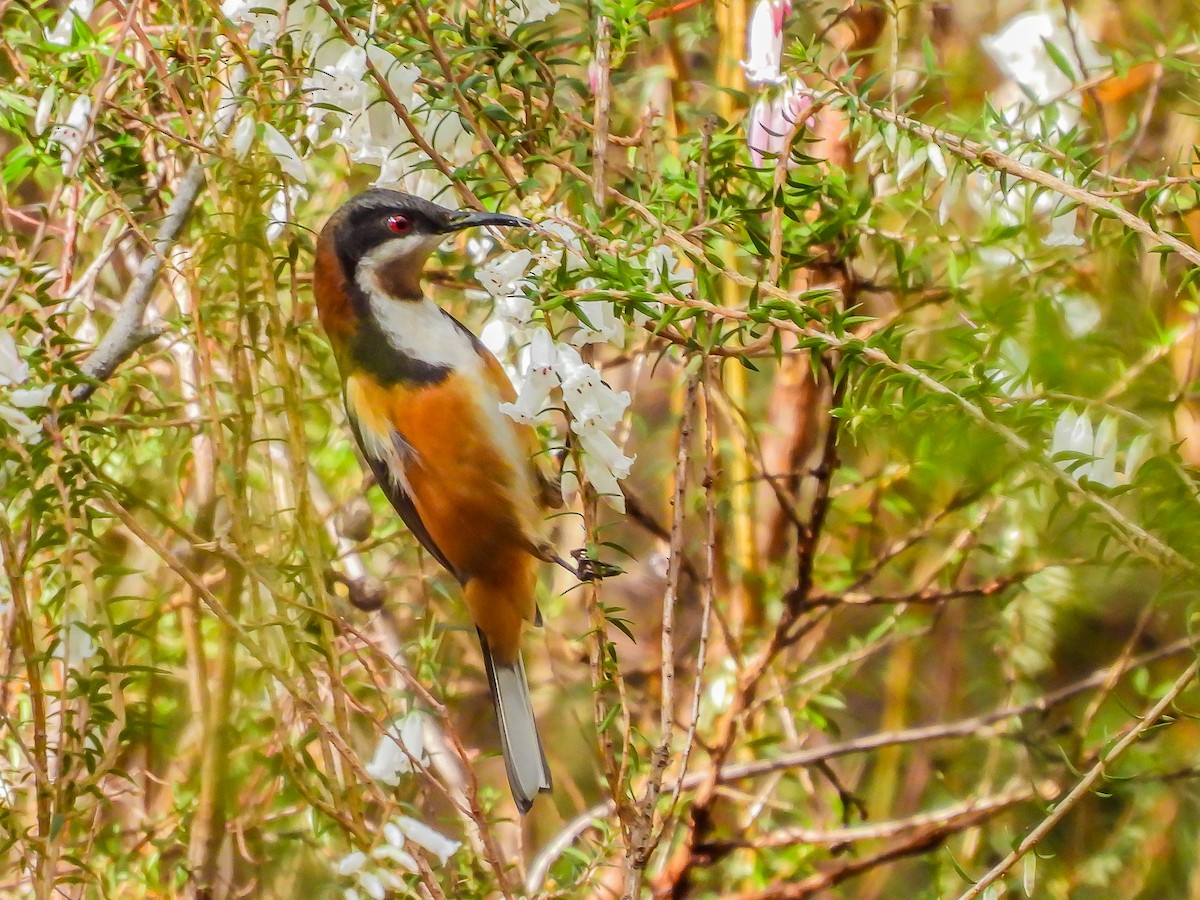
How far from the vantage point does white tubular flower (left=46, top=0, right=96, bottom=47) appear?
5.10 feet

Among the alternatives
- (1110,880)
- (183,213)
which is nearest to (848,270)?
(183,213)

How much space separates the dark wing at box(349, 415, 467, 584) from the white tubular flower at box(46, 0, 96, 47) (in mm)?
590

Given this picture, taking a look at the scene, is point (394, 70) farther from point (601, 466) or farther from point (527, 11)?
point (601, 466)

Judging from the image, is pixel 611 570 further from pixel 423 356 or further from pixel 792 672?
pixel 792 672

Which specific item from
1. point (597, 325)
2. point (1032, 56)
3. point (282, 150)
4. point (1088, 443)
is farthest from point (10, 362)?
point (1032, 56)

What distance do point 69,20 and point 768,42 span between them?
0.88 m

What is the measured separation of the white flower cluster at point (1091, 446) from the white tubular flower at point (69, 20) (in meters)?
1.21

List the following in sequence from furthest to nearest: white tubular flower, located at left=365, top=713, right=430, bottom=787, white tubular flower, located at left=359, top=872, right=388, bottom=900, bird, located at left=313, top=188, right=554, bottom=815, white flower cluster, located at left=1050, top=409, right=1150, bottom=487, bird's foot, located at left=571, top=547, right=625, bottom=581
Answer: bird, located at left=313, top=188, right=554, bottom=815, white tubular flower, located at left=365, top=713, right=430, bottom=787, bird's foot, located at left=571, top=547, right=625, bottom=581, white tubular flower, located at left=359, top=872, right=388, bottom=900, white flower cluster, located at left=1050, top=409, right=1150, bottom=487

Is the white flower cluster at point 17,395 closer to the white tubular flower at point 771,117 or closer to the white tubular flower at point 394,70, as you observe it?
the white tubular flower at point 394,70

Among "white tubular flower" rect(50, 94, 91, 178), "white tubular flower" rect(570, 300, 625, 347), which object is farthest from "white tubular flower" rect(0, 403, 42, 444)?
"white tubular flower" rect(570, 300, 625, 347)

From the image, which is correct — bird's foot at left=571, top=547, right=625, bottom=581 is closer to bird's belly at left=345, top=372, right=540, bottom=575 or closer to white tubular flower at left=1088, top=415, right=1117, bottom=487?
bird's belly at left=345, top=372, right=540, bottom=575

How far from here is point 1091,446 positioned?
1.05 metres

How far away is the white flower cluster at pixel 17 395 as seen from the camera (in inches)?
44.0

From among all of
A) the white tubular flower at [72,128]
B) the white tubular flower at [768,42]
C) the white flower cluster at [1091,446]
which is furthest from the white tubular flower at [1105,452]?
the white tubular flower at [72,128]
